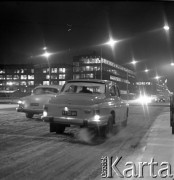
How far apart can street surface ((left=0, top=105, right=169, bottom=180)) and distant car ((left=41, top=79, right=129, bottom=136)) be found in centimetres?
54

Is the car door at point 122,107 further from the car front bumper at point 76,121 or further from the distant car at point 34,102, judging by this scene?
the distant car at point 34,102

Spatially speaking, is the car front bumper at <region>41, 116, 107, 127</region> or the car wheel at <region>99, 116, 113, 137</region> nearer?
the car front bumper at <region>41, 116, 107, 127</region>

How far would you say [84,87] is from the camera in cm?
1129

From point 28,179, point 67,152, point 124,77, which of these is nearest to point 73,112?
point 67,152

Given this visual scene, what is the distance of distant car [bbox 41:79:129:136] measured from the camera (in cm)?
980

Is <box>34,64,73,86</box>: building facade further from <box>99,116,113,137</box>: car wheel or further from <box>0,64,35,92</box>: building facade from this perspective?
<box>99,116,113,137</box>: car wheel

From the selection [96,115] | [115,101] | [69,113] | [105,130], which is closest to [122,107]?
[115,101]

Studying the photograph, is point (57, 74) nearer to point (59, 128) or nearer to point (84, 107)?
point (59, 128)

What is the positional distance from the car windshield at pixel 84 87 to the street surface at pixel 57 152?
157 centimetres

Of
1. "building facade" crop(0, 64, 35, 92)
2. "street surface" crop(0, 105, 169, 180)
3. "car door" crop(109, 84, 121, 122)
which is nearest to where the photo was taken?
"street surface" crop(0, 105, 169, 180)

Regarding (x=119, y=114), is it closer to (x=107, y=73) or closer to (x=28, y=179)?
(x=28, y=179)

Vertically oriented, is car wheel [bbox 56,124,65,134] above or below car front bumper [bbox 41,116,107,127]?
below

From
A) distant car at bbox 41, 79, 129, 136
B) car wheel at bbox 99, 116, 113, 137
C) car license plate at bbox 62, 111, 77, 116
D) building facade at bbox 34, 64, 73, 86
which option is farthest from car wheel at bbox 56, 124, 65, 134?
building facade at bbox 34, 64, 73, 86

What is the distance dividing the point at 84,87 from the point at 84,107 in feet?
5.25
